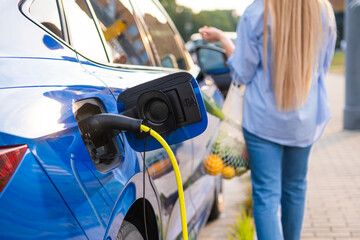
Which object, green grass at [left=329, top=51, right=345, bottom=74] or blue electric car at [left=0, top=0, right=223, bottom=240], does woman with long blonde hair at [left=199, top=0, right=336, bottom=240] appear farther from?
green grass at [left=329, top=51, right=345, bottom=74]

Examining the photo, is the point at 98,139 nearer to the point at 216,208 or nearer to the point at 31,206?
the point at 31,206

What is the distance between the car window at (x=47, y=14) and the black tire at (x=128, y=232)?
0.74m

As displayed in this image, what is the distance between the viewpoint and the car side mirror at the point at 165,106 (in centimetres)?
183

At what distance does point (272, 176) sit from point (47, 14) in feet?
5.02

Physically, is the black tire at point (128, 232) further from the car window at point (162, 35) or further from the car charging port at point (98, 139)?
the car window at point (162, 35)

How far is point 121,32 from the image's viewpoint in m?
2.62

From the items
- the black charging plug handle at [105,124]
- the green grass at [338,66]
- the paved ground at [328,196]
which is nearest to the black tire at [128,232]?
the black charging plug handle at [105,124]

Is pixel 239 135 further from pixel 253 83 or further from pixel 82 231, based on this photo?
pixel 82 231

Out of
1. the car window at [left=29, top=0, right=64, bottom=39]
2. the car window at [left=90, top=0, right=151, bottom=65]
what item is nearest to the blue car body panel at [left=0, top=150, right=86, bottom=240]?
the car window at [left=29, top=0, right=64, bottom=39]

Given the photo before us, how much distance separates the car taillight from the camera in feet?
4.28

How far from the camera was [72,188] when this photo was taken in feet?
4.83

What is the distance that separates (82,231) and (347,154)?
19.4ft

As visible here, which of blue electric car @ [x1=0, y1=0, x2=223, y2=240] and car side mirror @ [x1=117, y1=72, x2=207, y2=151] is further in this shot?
car side mirror @ [x1=117, y1=72, x2=207, y2=151]

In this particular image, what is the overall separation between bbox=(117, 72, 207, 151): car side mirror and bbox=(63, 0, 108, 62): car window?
275 mm
